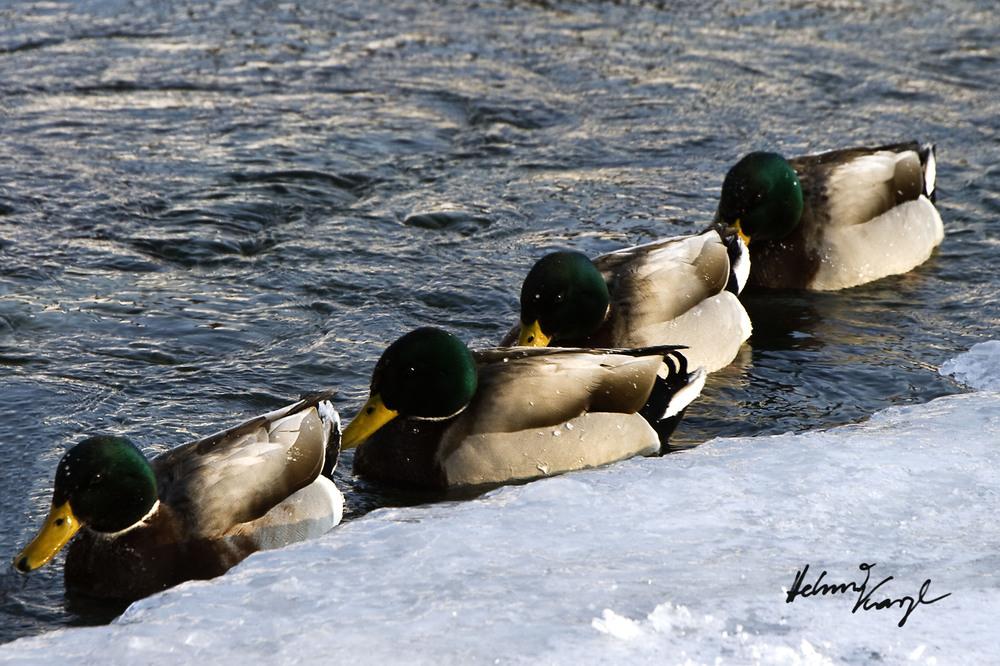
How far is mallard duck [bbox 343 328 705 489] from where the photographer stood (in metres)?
5.82

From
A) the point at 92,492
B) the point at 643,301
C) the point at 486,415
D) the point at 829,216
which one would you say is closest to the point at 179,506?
the point at 92,492

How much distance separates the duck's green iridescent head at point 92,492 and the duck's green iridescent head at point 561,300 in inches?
91.4

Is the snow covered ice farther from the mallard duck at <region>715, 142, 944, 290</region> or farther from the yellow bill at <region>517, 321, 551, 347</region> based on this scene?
the mallard duck at <region>715, 142, 944, 290</region>

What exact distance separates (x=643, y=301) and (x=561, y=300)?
0.56 m

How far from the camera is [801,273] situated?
8.29m

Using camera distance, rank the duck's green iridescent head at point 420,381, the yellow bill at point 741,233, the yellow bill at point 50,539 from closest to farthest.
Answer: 1. the yellow bill at point 50,539
2. the duck's green iridescent head at point 420,381
3. the yellow bill at point 741,233

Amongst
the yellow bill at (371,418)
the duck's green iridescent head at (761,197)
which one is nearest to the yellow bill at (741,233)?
the duck's green iridescent head at (761,197)

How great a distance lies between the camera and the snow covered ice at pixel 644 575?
3975mm

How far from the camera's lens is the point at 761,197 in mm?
8086

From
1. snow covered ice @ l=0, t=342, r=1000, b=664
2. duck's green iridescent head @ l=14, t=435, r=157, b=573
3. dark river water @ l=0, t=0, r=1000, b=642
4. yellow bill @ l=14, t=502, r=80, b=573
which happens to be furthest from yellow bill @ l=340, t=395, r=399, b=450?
yellow bill @ l=14, t=502, r=80, b=573

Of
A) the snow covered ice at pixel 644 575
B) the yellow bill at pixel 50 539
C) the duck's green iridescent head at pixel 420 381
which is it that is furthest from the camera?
the duck's green iridescent head at pixel 420 381

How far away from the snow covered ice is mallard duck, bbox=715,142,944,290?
268 centimetres

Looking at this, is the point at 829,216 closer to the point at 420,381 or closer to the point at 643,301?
the point at 643,301
